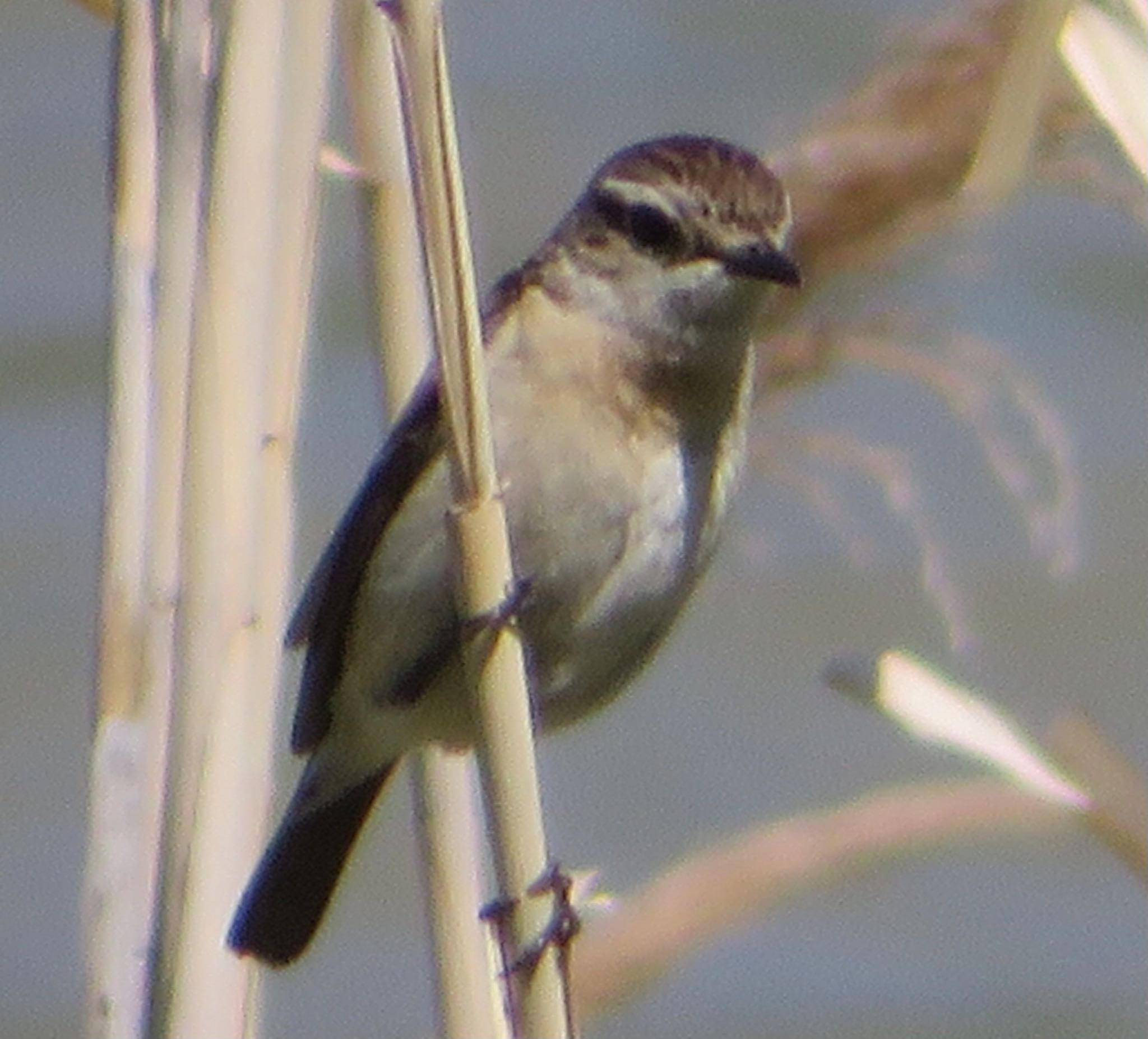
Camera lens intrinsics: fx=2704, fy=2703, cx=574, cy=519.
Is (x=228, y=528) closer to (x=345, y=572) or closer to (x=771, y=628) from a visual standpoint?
(x=345, y=572)

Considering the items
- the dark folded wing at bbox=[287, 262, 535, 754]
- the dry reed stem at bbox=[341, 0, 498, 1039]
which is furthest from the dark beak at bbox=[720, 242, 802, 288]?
the dry reed stem at bbox=[341, 0, 498, 1039]

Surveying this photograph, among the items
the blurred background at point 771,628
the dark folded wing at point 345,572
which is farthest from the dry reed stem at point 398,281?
the blurred background at point 771,628

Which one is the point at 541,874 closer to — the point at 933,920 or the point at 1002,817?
the point at 1002,817

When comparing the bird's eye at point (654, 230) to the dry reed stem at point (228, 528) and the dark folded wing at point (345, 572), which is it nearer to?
the dark folded wing at point (345, 572)

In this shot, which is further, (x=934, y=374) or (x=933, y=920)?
(x=933, y=920)

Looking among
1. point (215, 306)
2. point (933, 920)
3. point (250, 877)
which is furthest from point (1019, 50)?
point (933, 920)

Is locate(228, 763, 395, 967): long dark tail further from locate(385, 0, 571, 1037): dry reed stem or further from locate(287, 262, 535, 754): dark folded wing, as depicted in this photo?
locate(385, 0, 571, 1037): dry reed stem
